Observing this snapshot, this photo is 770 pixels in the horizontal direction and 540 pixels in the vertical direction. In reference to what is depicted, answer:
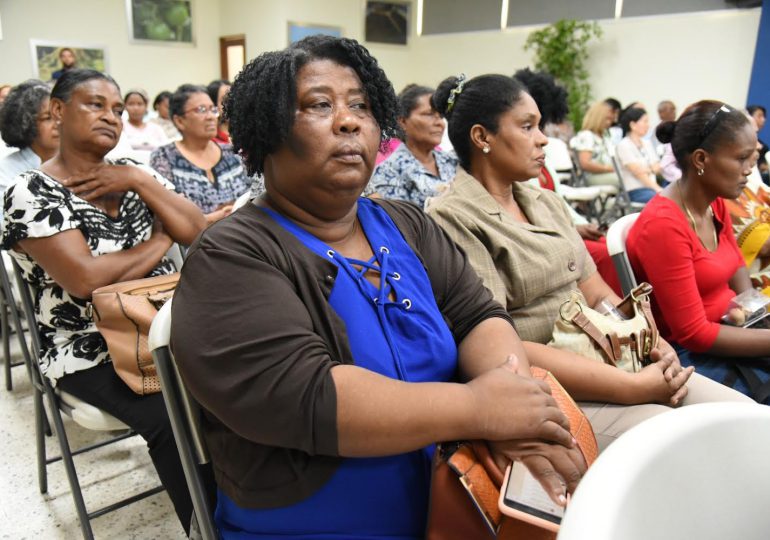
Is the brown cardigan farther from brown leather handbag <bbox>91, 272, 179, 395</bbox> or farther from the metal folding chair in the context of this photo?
the metal folding chair

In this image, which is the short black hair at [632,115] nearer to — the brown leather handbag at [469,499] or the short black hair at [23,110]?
the short black hair at [23,110]

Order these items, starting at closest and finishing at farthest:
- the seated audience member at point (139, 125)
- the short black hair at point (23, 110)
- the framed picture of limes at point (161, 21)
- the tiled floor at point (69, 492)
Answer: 1. the tiled floor at point (69, 492)
2. the short black hair at point (23, 110)
3. the seated audience member at point (139, 125)
4. the framed picture of limes at point (161, 21)

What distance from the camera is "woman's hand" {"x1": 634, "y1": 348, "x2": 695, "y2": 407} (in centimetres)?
152

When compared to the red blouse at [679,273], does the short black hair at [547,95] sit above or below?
→ above

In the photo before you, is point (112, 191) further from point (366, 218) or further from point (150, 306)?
point (366, 218)

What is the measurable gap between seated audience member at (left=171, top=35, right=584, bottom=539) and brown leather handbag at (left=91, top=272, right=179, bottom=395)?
1.89 ft

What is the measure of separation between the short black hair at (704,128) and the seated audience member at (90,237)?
1751mm

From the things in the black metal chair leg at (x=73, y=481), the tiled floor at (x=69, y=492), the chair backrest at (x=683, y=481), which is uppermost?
the chair backrest at (x=683, y=481)

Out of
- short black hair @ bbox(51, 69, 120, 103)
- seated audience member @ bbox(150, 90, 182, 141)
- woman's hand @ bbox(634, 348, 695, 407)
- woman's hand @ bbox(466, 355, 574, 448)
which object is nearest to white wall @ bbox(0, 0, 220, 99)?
seated audience member @ bbox(150, 90, 182, 141)

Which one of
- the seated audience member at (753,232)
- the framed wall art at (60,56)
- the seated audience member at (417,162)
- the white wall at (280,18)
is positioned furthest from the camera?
the white wall at (280,18)

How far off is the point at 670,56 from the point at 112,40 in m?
8.91

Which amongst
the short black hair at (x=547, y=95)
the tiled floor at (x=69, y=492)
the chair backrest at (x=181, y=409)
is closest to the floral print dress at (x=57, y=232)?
the tiled floor at (x=69, y=492)

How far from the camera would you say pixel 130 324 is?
5.22 feet

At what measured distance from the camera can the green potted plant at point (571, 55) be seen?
9.73m
